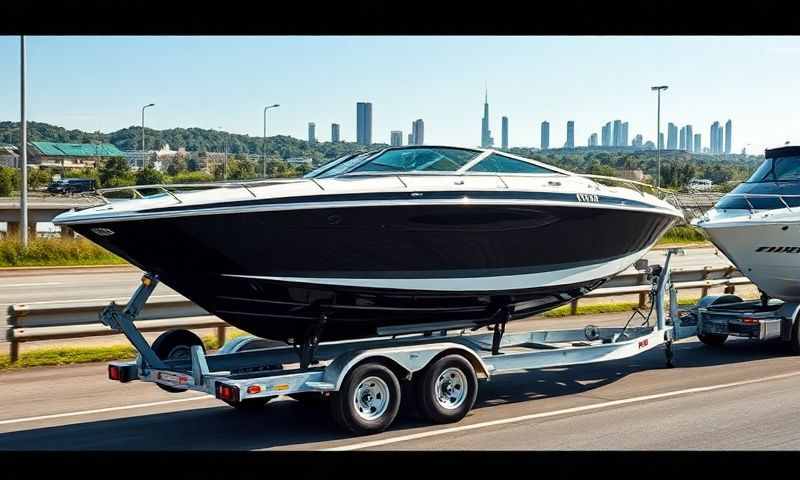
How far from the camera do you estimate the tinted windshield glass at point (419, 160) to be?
9.69 meters

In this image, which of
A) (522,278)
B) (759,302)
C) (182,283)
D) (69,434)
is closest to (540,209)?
(522,278)

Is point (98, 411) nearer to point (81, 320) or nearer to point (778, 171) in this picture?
point (81, 320)

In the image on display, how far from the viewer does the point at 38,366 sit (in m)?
12.0

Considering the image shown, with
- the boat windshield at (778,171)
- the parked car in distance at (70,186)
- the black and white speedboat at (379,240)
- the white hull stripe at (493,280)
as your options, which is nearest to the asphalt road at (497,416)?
the black and white speedboat at (379,240)

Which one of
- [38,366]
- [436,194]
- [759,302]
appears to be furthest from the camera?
[759,302]

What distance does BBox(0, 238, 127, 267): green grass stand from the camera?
27453mm

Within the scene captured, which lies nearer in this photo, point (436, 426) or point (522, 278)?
point (436, 426)

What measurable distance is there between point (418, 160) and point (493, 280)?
1494 millimetres

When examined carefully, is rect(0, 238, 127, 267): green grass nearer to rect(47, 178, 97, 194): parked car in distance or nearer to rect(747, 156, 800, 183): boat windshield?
rect(747, 156, 800, 183): boat windshield

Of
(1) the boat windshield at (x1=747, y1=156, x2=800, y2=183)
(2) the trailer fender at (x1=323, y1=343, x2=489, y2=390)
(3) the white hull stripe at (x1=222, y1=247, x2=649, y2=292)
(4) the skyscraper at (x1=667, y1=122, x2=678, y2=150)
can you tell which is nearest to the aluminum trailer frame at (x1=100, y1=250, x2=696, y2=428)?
(2) the trailer fender at (x1=323, y1=343, x2=489, y2=390)

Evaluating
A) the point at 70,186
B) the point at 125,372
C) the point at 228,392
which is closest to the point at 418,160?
the point at 228,392

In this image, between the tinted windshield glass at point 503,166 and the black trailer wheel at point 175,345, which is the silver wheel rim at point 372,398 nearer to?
the black trailer wheel at point 175,345

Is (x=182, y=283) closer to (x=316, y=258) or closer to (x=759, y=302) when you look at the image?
(x=316, y=258)
